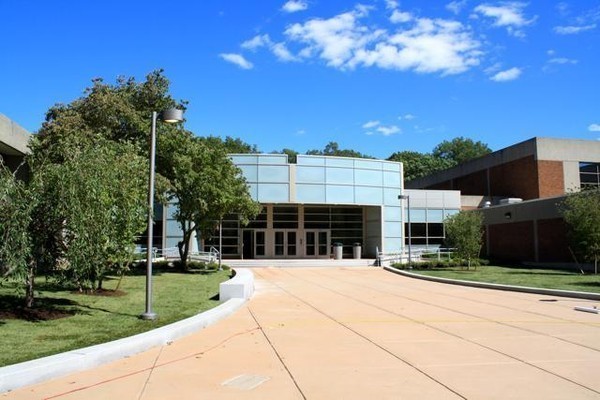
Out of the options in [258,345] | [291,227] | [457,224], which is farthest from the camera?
[291,227]

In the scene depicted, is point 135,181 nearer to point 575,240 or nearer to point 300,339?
point 300,339

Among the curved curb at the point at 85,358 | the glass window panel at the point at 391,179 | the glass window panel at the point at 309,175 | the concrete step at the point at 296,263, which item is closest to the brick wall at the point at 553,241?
the glass window panel at the point at 391,179

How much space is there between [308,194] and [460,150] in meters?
73.9

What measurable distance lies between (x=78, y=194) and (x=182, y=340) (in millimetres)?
3476

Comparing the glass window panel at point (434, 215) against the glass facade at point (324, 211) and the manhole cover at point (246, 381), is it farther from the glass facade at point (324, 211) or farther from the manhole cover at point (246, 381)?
the manhole cover at point (246, 381)

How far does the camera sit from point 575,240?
2666 cm

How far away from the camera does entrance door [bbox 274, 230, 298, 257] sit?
4372 cm

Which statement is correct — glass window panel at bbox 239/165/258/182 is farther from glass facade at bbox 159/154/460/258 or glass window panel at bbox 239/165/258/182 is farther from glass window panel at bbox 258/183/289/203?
glass window panel at bbox 258/183/289/203

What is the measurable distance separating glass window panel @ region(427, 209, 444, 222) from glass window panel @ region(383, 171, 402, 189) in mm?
4083

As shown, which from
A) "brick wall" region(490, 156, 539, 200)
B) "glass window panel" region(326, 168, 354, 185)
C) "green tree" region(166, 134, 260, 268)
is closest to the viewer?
"green tree" region(166, 134, 260, 268)

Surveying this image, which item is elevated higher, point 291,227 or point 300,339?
point 291,227

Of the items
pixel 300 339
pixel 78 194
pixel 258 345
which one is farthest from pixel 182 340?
pixel 78 194

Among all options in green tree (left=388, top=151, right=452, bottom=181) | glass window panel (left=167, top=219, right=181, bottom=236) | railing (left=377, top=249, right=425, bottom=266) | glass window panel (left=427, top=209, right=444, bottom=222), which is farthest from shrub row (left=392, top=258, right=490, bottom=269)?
green tree (left=388, top=151, right=452, bottom=181)

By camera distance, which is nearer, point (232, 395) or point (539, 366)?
point (232, 395)
